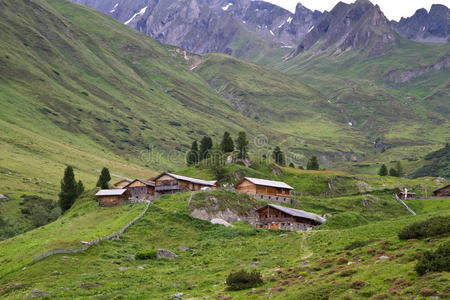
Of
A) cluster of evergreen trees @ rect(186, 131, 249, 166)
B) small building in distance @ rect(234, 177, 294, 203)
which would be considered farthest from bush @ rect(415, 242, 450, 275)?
cluster of evergreen trees @ rect(186, 131, 249, 166)

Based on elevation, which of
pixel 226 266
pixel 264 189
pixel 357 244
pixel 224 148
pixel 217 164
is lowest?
pixel 226 266

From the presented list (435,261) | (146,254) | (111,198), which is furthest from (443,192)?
(435,261)

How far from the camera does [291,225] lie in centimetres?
8556

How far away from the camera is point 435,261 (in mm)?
30516

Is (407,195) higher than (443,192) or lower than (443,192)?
lower

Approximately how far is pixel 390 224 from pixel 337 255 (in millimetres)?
17046

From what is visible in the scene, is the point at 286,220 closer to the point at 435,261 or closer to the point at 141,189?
the point at 141,189

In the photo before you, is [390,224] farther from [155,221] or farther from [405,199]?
[405,199]

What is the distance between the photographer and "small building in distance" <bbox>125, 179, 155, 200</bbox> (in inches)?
4277

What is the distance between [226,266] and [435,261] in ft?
82.3

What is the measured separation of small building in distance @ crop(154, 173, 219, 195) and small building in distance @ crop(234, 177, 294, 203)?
26.5ft

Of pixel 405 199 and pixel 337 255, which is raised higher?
pixel 405 199

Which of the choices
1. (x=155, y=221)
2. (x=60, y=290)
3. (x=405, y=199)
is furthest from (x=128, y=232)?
(x=405, y=199)

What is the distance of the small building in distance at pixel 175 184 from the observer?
11081 centimetres
